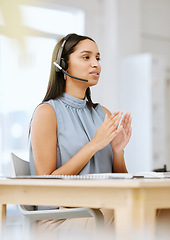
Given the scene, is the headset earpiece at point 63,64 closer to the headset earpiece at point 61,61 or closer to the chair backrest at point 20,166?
the headset earpiece at point 61,61

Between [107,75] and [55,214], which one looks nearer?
[55,214]

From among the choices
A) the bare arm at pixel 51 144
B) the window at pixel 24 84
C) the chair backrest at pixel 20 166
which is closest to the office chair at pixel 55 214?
the chair backrest at pixel 20 166

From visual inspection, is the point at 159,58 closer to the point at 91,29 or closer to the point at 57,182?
the point at 91,29

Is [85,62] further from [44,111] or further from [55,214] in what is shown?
[55,214]

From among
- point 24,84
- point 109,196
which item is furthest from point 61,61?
point 24,84

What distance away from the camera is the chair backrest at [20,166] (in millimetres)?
1621

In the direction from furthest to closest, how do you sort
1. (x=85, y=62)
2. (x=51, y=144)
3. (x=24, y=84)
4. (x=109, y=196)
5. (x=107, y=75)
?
(x=107, y=75)
(x=24, y=84)
(x=85, y=62)
(x=51, y=144)
(x=109, y=196)

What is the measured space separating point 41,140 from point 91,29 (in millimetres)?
4415

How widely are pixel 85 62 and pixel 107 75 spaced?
418cm

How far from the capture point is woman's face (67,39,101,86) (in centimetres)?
171

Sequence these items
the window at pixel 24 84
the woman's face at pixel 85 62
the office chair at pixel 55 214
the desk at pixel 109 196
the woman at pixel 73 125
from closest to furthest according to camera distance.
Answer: the desk at pixel 109 196, the office chair at pixel 55 214, the woman at pixel 73 125, the woman's face at pixel 85 62, the window at pixel 24 84

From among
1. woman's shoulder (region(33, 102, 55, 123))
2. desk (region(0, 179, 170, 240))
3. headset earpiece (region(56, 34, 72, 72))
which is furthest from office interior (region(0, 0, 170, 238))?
desk (region(0, 179, 170, 240))

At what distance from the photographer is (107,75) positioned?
5879mm

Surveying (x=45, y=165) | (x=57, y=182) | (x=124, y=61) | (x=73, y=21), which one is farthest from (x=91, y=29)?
(x=57, y=182)
